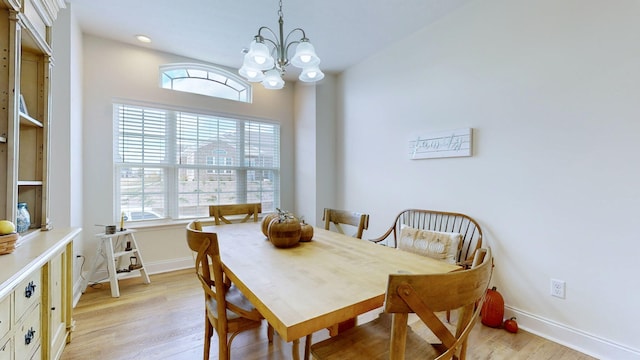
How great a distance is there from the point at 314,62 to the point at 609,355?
276cm

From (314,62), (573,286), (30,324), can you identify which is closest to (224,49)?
(314,62)

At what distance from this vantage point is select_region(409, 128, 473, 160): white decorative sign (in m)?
2.55

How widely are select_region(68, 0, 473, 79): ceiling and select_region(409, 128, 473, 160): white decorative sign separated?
3.79 feet

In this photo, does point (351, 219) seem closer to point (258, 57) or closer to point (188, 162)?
point (258, 57)

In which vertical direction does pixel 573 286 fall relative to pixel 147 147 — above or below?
below

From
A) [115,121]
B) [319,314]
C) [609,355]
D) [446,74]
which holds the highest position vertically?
[446,74]

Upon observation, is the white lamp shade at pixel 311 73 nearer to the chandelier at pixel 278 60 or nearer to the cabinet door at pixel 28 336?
the chandelier at pixel 278 60

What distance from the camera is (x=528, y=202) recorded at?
2184 millimetres

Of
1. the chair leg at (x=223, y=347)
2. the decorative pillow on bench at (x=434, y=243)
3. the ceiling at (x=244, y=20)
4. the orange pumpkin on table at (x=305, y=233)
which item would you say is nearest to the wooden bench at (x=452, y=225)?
the decorative pillow on bench at (x=434, y=243)

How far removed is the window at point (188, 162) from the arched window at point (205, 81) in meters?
0.35

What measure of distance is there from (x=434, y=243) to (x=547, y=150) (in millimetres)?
1112

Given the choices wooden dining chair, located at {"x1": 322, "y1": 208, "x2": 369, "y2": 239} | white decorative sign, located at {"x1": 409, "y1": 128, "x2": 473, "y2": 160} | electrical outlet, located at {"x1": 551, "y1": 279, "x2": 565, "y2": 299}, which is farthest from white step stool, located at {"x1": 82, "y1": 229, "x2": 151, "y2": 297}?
electrical outlet, located at {"x1": 551, "y1": 279, "x2": 565, "y2": 299}

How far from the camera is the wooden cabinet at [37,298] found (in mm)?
1100

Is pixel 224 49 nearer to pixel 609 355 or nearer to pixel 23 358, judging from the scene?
pixel 23 358
